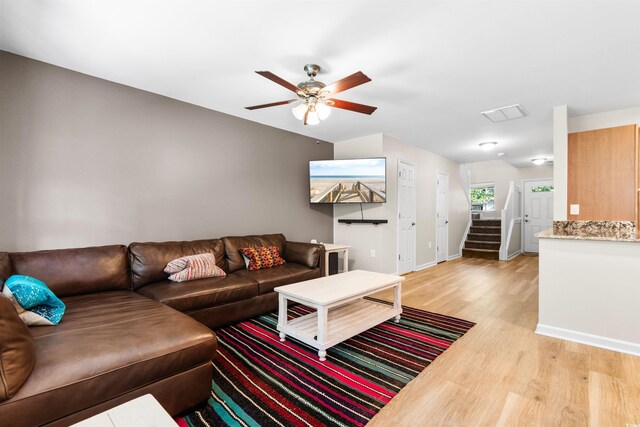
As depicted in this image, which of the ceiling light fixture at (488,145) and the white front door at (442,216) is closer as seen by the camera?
the ceiling light fixture at (488,145)

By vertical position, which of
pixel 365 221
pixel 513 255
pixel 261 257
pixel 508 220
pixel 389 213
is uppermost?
pixel 389 213

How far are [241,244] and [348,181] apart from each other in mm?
1884

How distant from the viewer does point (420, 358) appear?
7.14ft

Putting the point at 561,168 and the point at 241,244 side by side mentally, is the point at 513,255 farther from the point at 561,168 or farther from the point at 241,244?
the point at 241,244

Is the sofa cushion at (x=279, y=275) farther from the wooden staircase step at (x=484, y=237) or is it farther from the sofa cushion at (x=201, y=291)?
the wooden staircase step at (x=484, y=237)

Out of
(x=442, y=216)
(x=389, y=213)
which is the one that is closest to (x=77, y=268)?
(x=389, y=213)

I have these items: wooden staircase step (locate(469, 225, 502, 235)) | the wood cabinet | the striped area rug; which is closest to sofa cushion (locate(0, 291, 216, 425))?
the striped area rug

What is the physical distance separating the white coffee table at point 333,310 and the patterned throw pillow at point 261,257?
0.86m

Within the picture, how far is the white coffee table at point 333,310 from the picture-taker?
7.11 feet

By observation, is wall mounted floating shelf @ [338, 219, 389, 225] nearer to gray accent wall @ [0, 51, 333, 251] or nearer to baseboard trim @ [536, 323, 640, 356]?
gray accent wall @ [0, 51, 333, 251]

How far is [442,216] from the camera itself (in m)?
6.38

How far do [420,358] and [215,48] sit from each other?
2898 millimetres

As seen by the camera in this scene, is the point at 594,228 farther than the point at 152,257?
Yes

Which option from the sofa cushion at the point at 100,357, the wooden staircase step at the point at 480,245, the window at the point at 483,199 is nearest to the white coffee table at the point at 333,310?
the sofa cushion at the point at 100,357
